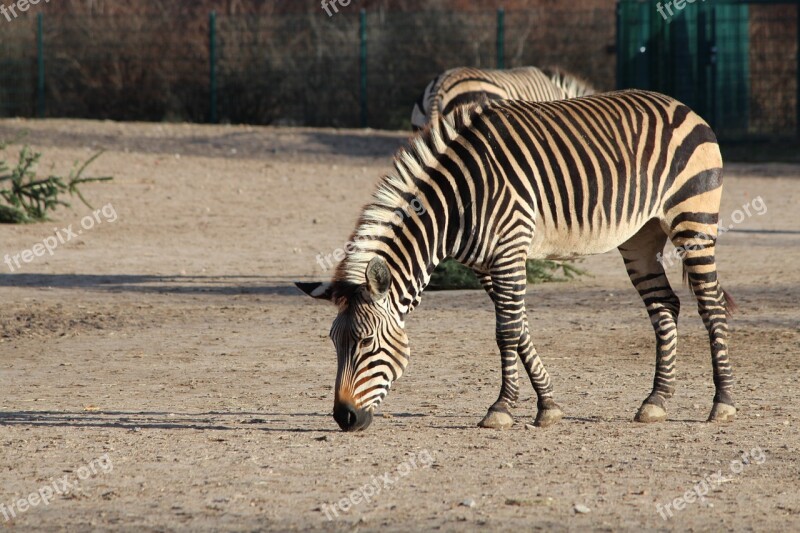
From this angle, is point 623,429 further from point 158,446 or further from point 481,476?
point 158,446

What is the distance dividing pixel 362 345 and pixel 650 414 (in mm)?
1716

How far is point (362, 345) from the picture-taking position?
5.98 metres

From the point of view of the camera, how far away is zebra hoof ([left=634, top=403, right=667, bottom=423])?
6648 mm

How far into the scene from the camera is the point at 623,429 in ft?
21.4

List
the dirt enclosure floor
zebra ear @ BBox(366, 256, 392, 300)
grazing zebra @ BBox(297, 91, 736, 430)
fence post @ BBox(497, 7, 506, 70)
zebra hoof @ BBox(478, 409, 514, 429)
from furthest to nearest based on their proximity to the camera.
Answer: fence post @ BBox(497, 7, 506, 70)
zebra hoof @ BBox(478, 409, 514, 429)
grazing zebra @ BBox(297, 91, 736, 430)
zebra ear @ BBox(366, 256, 392, 300)
the dirt enclosure floor

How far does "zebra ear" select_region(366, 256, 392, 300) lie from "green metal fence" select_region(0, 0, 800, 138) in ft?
57.4

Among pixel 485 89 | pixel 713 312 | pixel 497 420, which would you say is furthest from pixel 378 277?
pixel 485 89

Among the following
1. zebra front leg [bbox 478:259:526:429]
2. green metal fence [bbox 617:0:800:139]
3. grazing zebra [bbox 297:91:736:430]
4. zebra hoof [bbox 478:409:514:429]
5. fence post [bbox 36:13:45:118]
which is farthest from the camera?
fence post [bbox 36:13:45:118]

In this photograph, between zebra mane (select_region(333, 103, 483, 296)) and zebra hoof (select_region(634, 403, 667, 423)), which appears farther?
zebra hoof (select_region(634, 403, 667, 423))

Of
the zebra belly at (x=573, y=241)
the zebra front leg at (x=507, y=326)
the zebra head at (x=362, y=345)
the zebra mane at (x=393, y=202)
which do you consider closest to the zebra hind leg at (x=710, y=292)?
the zebra belly at (x=573, y=241)

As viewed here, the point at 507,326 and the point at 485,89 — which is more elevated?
the point at 485,89

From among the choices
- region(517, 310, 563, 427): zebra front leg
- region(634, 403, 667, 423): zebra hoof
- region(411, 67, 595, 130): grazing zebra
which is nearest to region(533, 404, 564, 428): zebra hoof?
region(517, 310, 563, 427): zebra front leg

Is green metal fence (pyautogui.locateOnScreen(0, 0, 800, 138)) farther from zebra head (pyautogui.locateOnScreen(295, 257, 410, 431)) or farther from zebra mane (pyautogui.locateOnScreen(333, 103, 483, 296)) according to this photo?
zebra head (pyautogui.locateOnScreen(295, 257, 410, 431))

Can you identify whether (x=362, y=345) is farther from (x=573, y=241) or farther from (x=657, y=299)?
(x=657, y=299)
